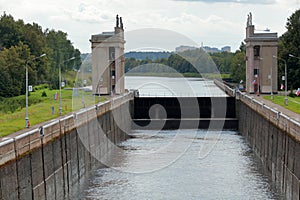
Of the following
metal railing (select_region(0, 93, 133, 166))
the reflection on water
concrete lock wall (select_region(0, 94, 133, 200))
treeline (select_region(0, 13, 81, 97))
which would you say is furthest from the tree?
metal railing (select_region(0, 93, 133, 166))

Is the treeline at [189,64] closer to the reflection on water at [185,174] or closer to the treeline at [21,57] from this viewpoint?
the treeline at [21,57]

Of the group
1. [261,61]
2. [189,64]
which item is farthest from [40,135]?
[189,64]

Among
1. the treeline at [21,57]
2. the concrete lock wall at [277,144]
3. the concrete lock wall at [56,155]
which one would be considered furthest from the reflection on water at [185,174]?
the treeline at [21,57]

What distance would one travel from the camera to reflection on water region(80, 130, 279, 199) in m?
31.5

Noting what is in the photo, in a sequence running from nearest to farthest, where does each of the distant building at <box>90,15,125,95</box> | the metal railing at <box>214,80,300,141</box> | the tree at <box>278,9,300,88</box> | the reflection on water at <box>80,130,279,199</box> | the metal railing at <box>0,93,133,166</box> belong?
the metal railing at <box>0,93,133,166</box>, the metal railing at <box>214,80,300,141</box>, the reflection on water at <box>80,130,279,199</box>, the distant building at <box>90,15,125,95</box>, the tree at <box>278,9,300,88</box>

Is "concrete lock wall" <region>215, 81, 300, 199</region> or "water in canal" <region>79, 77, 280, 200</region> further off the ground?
"concrete lock wall" <region>215, 81, 300, 199</region>

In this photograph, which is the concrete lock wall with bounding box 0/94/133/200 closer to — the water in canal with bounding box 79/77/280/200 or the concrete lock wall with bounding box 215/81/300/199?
the water in canal with bounding box 79/77/280/200

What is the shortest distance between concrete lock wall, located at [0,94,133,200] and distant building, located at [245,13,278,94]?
2346 cm

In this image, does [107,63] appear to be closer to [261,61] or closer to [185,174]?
[261,61]

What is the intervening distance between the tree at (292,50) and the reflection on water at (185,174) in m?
22.0

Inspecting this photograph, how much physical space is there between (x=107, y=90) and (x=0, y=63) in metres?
12.3

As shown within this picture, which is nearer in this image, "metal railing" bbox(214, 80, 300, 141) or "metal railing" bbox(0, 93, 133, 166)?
"metal railing" bbox(0, 93, 133, 166)

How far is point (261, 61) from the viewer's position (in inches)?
2608

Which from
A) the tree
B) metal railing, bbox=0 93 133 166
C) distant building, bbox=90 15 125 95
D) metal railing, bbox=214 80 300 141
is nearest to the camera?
metal railing, bbox=0 93 133 166
